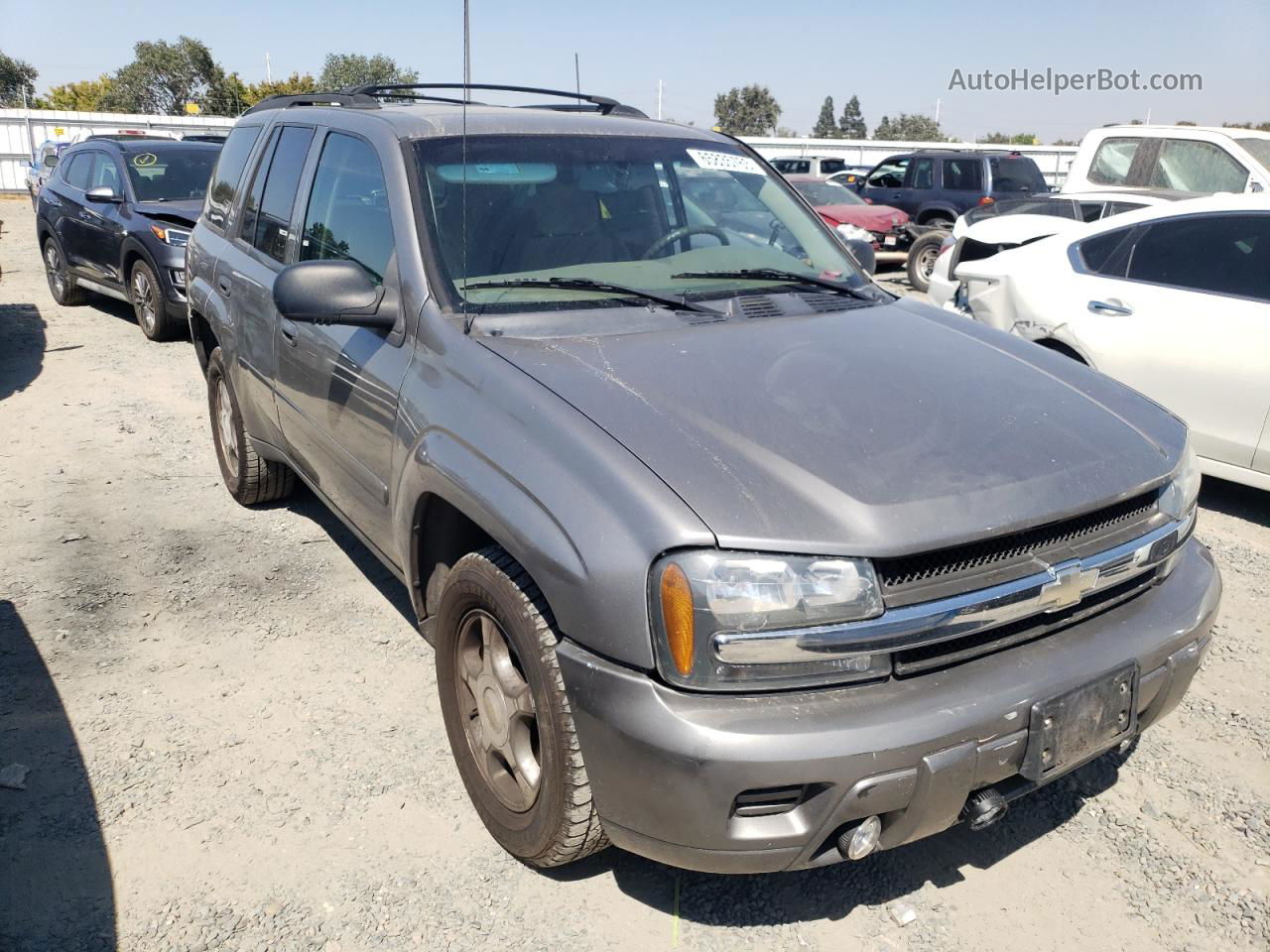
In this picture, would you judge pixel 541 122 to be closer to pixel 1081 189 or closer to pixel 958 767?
pixel 958 767

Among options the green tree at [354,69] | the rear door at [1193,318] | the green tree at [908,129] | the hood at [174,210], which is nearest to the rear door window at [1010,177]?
the rear door at [1193,318]

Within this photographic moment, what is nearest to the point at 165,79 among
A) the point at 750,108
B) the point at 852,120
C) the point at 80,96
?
the point at 80,96

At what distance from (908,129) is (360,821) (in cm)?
7747

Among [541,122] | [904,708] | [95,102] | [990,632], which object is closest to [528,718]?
[904,708]

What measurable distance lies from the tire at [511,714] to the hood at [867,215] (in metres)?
13.8

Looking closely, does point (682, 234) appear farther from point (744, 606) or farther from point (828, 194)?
point (828, 194)

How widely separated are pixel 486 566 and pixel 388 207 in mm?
1310

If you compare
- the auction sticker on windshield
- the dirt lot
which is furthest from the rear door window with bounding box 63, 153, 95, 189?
the auction sticker on windshield

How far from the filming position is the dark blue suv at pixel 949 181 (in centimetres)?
1548

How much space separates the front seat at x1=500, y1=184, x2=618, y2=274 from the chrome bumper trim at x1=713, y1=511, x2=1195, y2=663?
151 cm

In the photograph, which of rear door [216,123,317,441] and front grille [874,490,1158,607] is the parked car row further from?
rear door [216,123,317,441]

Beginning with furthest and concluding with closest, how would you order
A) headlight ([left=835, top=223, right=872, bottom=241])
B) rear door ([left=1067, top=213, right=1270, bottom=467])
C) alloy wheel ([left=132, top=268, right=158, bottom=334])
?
alloy wheel ([left=132, top=268, right=158, bottom=334]) < rear door ([left=1067, top=213, right=1270, bottom=467]) < headlight ([left=835, top=223, right=872, bottom=241])

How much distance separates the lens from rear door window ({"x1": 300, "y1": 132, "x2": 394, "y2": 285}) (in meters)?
3.17

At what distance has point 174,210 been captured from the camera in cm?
927
